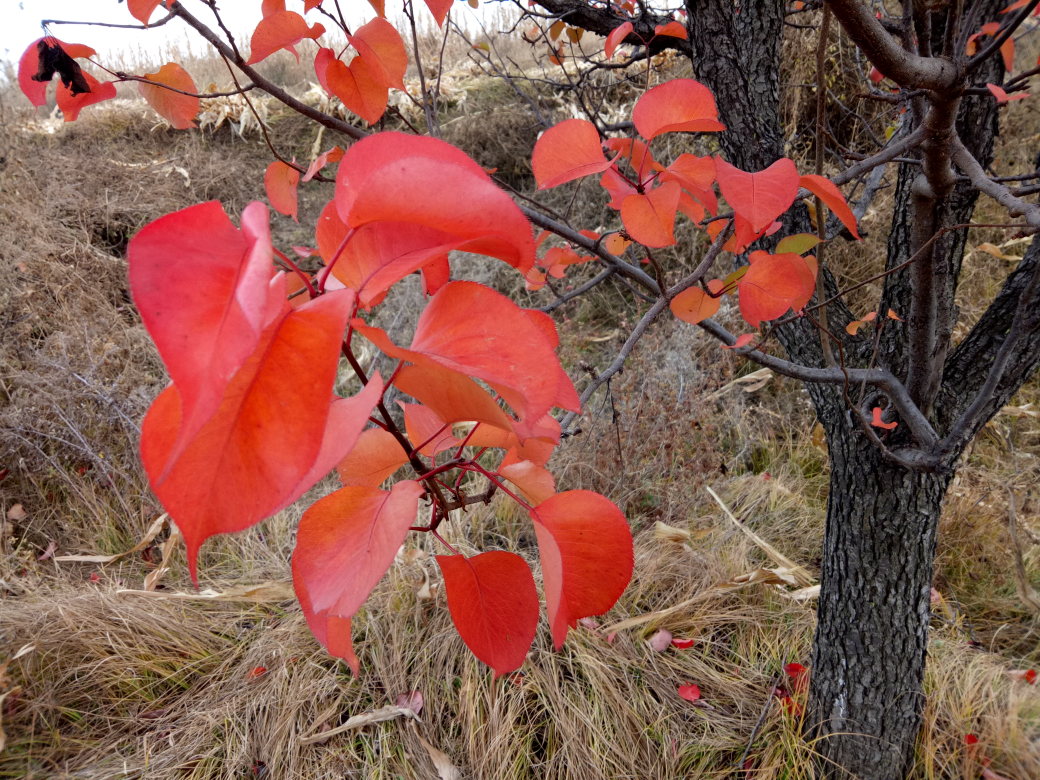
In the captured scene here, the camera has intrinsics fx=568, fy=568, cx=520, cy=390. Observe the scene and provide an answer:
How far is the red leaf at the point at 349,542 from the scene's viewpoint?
250 mm

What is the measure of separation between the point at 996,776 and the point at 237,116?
5.25 meters

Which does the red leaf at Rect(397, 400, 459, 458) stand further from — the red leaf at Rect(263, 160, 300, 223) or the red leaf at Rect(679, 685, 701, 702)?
the red leaf at Rect(679, 685, 701, 702)

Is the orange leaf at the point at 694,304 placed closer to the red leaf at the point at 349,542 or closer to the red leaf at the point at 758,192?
the red leaf at the point at 758,192

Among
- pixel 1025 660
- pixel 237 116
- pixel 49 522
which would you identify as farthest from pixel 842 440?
pixel 237 116

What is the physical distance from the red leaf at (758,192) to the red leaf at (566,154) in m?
0.10

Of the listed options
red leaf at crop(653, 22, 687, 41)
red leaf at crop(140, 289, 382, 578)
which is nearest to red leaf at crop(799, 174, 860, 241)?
red leaf at crop(140, 289, 382, 578)

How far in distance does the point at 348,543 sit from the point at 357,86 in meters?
0.44

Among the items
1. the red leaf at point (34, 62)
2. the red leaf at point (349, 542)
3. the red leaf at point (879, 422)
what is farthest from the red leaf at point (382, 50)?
the red leaf at point (879, 422)

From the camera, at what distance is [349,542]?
282 mm

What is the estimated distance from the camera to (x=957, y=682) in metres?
1.32

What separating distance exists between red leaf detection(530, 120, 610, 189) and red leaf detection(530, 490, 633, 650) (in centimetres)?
25

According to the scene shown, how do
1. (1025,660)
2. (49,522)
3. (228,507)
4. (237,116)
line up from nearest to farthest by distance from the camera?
(228,507), (1025,660), (49,522), (237,116)

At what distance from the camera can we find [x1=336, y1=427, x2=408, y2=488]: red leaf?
1.17 feet

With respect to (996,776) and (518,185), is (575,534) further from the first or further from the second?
(518,185)
